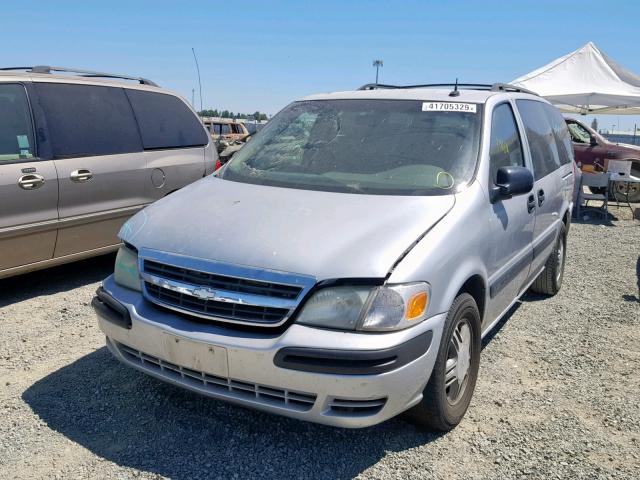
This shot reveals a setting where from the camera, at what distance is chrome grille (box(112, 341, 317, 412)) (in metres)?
2.34

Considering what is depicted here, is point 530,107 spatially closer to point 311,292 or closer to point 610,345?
point 610,345

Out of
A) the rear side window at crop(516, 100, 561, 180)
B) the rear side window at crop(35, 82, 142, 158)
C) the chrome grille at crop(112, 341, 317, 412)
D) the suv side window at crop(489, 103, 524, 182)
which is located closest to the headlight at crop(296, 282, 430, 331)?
the chrome grille at crop(112, 341, 317, 412)

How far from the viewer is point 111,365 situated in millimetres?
3500

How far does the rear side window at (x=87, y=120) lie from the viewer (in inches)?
182

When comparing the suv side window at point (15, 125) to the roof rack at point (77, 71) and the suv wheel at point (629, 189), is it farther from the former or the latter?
the suv wheel at point (629, 189)

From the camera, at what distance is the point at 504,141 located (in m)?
3.57

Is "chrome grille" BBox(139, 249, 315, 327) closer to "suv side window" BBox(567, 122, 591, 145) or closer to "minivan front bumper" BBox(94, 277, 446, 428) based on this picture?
"minivan front bumper" BBox(94, 277, 446, 428)

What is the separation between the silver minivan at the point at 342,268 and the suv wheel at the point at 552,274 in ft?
5.15

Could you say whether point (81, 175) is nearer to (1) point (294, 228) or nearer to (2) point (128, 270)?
(2) point (128, 270)

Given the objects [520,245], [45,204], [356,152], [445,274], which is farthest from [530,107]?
[45,204]

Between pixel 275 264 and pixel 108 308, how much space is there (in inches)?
40.2

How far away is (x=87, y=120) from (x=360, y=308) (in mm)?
3702

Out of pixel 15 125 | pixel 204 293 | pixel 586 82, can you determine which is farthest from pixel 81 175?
pixel 586 82

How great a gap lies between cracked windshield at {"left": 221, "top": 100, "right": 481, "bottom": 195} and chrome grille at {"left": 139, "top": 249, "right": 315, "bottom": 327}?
873 millimetres
